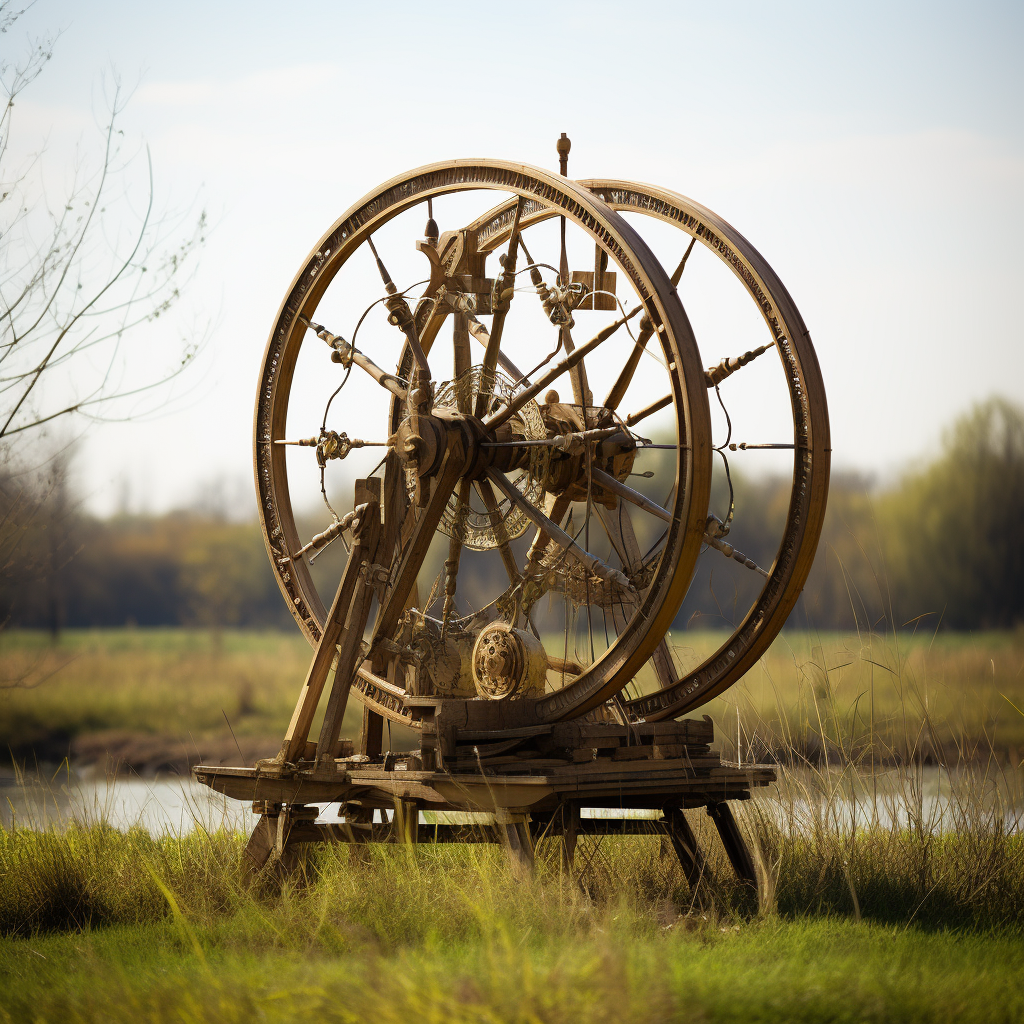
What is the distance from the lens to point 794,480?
5.83 meters

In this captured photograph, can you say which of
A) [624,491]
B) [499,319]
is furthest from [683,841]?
[499,319]

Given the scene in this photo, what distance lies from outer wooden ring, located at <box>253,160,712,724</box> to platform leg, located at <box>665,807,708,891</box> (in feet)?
2.41

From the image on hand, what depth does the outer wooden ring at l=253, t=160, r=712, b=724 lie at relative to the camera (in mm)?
5242

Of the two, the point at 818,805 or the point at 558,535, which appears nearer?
the point at 558,535

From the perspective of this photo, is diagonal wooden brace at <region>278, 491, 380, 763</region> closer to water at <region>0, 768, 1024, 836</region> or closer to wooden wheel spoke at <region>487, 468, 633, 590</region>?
water at <region>0, 768, 1024, 836</region>

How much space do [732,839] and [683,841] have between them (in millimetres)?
218

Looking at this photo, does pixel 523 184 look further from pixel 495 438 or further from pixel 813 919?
pixel 813 919

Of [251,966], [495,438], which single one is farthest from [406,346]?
[251,966]

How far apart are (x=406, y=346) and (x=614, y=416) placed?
1.39 metres

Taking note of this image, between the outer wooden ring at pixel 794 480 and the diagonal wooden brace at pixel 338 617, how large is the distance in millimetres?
1479

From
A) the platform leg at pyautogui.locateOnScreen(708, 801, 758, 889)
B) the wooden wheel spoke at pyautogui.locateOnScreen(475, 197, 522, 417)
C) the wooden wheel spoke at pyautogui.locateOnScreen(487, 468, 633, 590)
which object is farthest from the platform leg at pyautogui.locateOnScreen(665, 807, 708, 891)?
the wooden wheel spoke at pyautogui.locateOnScreen(475, 197, 522, 417)

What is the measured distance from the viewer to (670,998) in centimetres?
362

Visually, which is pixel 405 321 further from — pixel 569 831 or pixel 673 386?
pixel 569 831

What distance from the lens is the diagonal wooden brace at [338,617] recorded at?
20.0 ft
